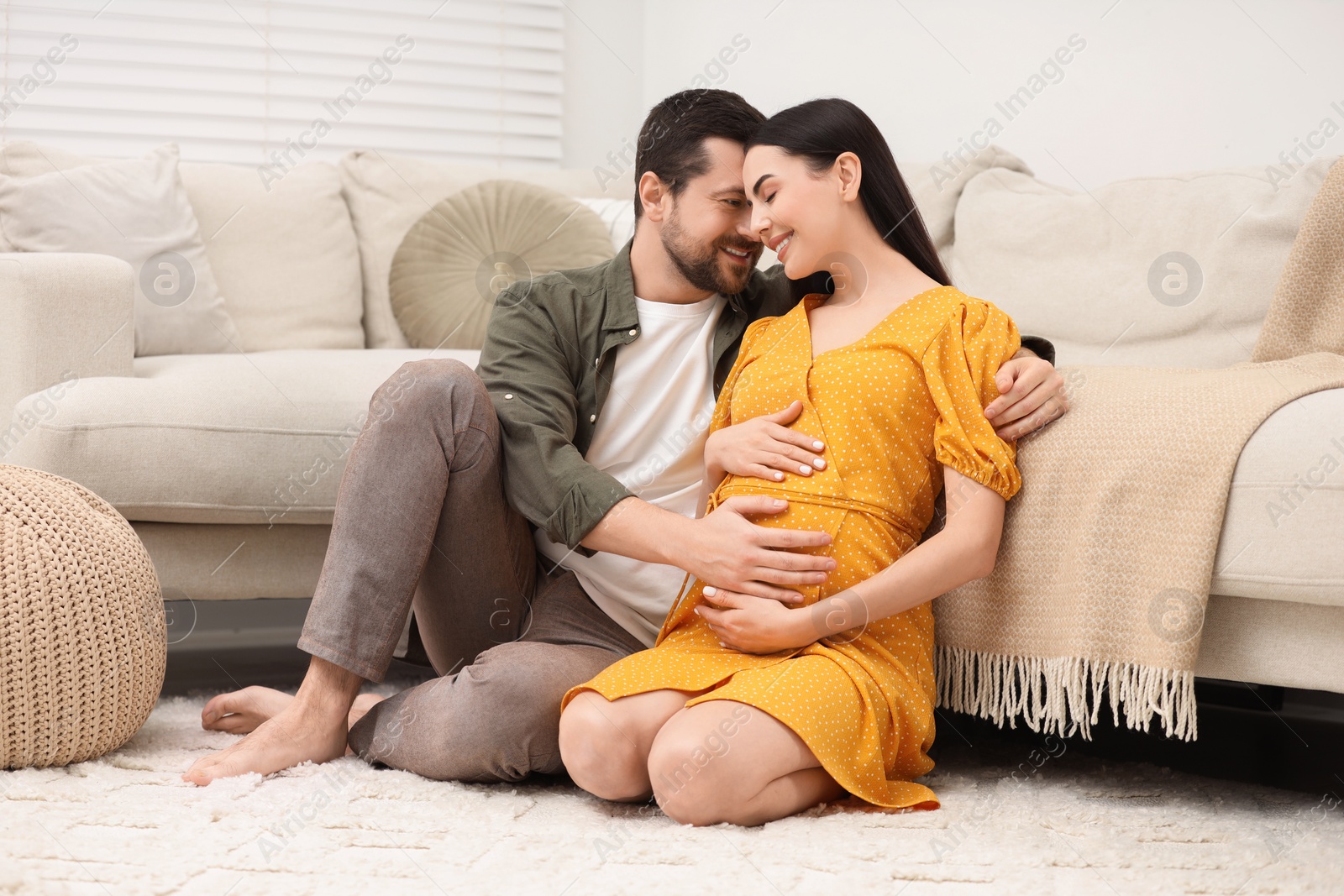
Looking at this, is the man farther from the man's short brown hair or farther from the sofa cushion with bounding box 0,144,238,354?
the sofa cushion with bounding box 0,144,238,354

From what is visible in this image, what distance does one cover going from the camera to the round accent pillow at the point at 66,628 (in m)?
1.13

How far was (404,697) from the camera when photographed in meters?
1.25

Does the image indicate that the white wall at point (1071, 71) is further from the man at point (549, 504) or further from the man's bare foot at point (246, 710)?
the man's bare foot at point (246, 710)

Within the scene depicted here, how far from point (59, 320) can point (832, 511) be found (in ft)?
3.79

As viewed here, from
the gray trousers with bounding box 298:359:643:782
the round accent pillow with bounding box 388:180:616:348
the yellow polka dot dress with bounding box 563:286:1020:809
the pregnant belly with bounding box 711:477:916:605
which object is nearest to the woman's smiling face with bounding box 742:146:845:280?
the yellow polka dot dress with bounding box 563:286:1020:809

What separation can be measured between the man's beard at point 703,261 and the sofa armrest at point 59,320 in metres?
0.86

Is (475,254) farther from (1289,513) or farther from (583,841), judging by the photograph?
(1289,513)

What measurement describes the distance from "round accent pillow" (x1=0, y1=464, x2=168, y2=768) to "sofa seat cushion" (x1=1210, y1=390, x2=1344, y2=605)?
1118 millimetres

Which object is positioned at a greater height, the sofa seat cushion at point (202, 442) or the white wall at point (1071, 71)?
the white wall at point (1071, 71)

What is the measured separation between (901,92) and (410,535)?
166 cm

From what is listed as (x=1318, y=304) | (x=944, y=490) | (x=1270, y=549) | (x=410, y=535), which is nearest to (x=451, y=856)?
(x=410, y=535)

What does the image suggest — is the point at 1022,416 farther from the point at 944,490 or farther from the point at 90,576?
the point at 90,576

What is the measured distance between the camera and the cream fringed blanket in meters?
1.08

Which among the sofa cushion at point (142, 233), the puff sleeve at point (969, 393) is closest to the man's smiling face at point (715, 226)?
the puff sleeve at point (969, 393)
